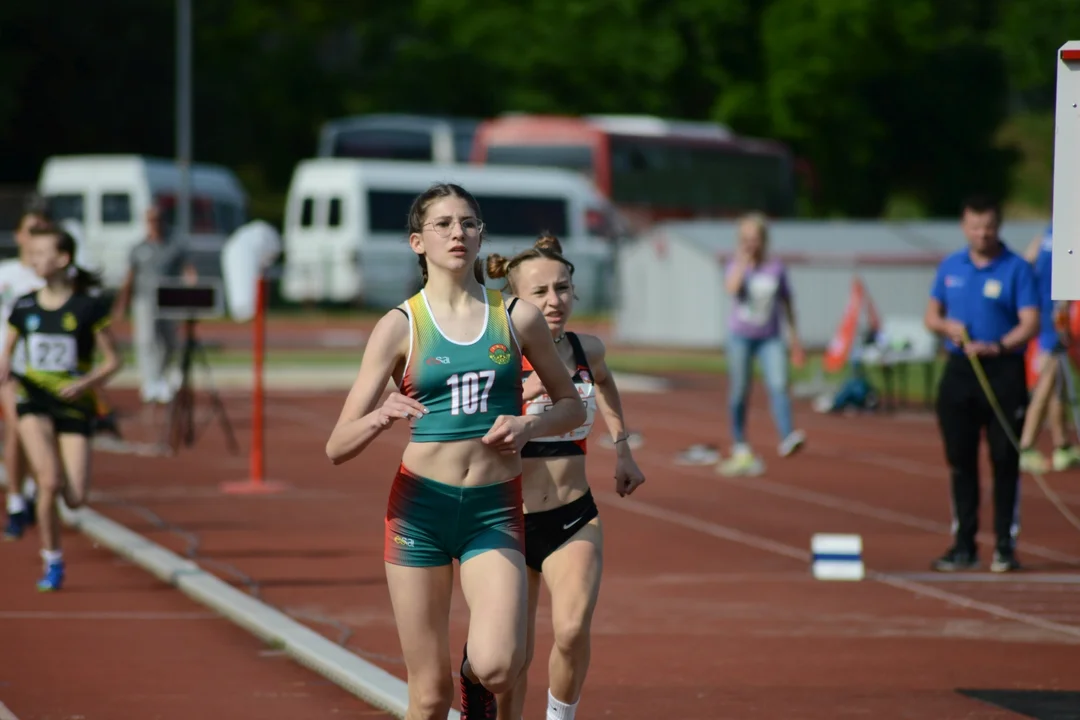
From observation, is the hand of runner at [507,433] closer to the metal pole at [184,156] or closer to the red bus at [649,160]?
the metal pole at [184,156]

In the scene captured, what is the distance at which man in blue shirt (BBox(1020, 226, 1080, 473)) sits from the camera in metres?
14.0

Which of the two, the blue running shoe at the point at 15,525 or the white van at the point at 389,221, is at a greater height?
the white van at the point at 389,221

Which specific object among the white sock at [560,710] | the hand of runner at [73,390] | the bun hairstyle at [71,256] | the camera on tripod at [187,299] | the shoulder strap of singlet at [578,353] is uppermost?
the bun hairstyle at [71,256]

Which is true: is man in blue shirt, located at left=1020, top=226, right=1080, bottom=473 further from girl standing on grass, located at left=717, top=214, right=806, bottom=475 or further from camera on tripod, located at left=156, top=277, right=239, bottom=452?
camera on tripod, located at left=156, top=277, right=239, bottom=452

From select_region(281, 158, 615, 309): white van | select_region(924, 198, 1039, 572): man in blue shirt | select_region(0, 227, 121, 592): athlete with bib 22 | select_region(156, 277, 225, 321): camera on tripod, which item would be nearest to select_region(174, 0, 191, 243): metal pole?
select_region(281, 158, 615, 309): white van

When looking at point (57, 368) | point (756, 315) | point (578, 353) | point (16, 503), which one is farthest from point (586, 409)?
point (756, 315)

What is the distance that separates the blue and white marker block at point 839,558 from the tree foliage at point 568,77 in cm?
4215

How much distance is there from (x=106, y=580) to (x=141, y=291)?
9.46m

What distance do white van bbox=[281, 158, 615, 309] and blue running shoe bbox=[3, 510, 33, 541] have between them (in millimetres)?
29609

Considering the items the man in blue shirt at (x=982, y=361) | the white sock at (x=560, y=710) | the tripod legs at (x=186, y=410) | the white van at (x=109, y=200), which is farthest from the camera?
the white van at (x=109, y=200)

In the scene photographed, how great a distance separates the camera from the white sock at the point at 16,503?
11844 mm

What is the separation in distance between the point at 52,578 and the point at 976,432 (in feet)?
16.6

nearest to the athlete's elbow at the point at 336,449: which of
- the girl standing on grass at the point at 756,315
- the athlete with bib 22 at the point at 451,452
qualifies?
the athlete with bib 22 at the point at 451,452

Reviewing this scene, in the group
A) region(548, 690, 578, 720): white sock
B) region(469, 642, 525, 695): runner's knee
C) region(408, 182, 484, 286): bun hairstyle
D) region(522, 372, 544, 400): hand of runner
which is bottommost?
region(548, 690, 578, 720): white sock
